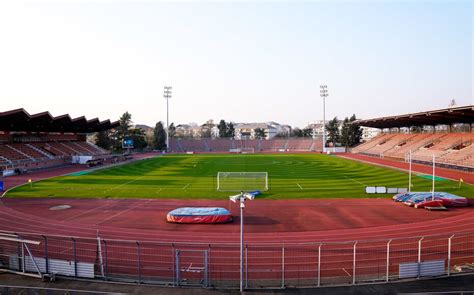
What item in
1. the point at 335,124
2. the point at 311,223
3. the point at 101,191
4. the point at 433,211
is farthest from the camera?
the point at 335,124

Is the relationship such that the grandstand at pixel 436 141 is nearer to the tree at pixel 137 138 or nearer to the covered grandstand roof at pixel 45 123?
the covered grandstand roof at pixel 45 123

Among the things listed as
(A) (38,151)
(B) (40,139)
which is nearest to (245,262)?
(A) (38,151)

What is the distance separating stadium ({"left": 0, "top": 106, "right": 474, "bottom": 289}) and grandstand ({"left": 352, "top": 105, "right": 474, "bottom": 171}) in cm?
48

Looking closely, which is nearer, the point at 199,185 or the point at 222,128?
the point at 199,185

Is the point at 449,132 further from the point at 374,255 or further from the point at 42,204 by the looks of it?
the point at 42,204

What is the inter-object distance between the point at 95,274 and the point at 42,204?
17.8 m

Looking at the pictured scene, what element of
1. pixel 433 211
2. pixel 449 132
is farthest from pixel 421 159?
pixel 433 211

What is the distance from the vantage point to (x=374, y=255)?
632 inches

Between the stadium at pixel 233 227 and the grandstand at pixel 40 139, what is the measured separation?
1.66 feet

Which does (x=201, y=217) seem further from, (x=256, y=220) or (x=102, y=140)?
(x=102, y=140)

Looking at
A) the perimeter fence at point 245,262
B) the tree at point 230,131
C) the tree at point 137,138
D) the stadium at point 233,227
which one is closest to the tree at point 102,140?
the tree at point 137,138

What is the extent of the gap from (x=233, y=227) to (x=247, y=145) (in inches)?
3942

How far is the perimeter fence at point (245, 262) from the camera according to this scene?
13.3 metres

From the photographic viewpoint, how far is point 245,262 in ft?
50.1
